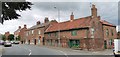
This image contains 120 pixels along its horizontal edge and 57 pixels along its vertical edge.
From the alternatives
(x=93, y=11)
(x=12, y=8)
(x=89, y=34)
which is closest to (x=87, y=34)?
(x=89, y=34)

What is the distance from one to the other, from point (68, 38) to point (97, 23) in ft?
25.4

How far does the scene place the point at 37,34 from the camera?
227ft

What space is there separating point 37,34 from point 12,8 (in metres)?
51.0

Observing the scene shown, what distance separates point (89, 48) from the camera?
40312 mm

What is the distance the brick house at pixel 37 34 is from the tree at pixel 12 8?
45.2 metres

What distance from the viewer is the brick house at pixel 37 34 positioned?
65125 mm

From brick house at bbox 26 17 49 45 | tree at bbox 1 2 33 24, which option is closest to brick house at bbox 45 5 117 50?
brick house at bbox 26 17 49 45

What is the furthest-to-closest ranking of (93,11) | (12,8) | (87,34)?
1. (93,11)
2. (87,34)
3. (12,8)

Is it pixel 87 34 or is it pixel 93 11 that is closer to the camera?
pixel 87 34

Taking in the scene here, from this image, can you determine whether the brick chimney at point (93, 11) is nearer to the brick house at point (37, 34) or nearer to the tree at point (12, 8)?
the brick house at point (37, 34)

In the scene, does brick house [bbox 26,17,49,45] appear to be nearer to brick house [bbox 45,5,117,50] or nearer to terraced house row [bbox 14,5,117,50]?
terraced house row [bbox 14,5,117,50]

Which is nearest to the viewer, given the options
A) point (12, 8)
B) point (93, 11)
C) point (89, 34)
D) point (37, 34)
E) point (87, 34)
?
point (12, 8)

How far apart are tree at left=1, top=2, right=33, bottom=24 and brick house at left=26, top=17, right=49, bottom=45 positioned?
148ft

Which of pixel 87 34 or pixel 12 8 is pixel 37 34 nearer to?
pixel 87 34
